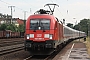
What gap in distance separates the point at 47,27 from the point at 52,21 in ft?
1.82

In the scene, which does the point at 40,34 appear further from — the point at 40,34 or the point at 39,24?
the point at 39,24

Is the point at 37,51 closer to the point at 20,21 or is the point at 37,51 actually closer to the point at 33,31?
the point at 33,31

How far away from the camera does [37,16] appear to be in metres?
16.8

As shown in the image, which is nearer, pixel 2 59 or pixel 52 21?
pixel 2 59

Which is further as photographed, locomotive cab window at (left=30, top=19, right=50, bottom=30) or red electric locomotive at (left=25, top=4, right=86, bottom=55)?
locomotive cab window at (left=30, top=19, right=50, bottom=30)

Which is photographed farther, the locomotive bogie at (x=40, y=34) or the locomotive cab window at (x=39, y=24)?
the locomotive cab window at (x=39, y=24)

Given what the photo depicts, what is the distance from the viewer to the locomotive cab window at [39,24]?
16359mm

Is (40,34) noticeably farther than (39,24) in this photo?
No

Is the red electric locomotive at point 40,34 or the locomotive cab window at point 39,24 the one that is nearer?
the red electric locomotive at point 40,34

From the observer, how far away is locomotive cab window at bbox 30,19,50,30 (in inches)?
644

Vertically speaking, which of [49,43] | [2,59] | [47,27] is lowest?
[2,59]

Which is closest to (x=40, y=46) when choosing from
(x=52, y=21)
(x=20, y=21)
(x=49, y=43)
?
(x=49, y=43)

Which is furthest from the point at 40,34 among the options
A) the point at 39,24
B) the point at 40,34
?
the point at 39,24

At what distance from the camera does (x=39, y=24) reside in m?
16.5
